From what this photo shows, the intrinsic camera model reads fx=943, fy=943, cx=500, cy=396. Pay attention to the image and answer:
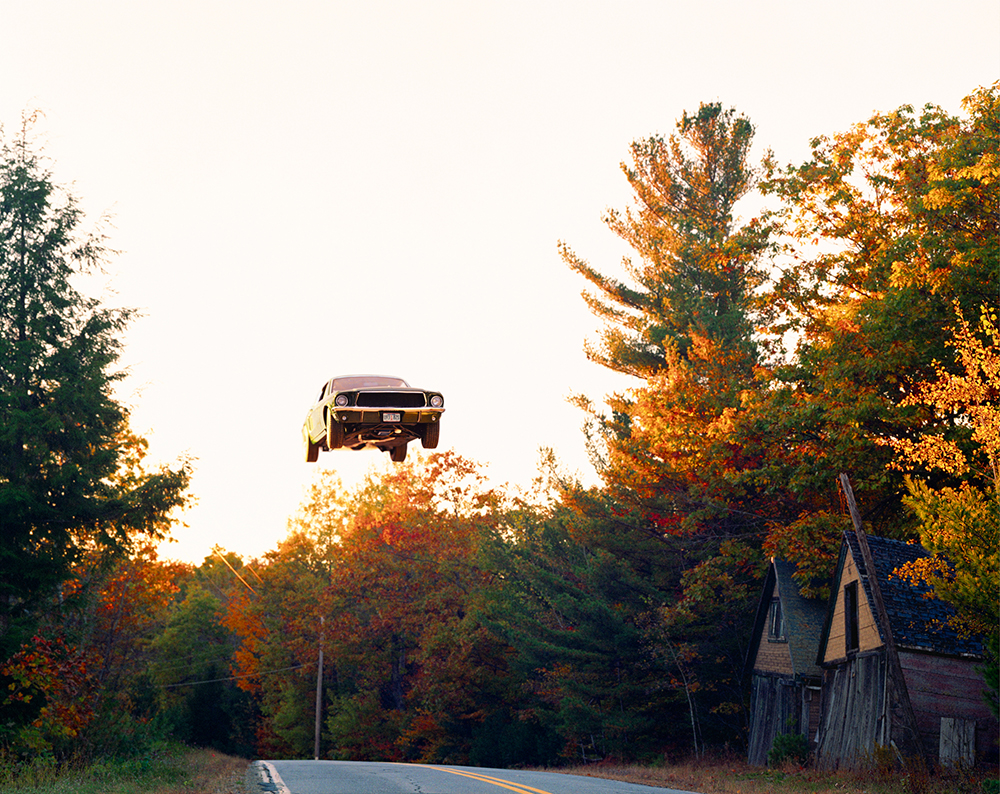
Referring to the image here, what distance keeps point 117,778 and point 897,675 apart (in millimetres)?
18386

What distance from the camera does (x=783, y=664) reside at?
31.2 m

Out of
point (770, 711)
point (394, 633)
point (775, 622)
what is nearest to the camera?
point (770, 711)

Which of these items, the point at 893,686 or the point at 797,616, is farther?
the point at 797,616

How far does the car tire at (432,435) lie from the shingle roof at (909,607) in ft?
60.6

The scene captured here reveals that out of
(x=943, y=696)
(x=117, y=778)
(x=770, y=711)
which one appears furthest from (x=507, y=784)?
(x=770, y=711)

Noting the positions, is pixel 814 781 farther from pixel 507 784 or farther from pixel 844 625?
pixel 507 784

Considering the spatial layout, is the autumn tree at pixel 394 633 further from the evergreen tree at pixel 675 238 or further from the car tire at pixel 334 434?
the car tire at pixel 334 434

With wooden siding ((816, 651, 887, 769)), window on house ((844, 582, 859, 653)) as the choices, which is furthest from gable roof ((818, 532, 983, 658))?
wooden siding ((816, 651, 887, 769))

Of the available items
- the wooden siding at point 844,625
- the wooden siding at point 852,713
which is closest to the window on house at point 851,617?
the wooden siding at point 844,625

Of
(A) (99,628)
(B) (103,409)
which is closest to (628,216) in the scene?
(B) (103,409)

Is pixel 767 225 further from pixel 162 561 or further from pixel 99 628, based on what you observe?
pixel 99 628

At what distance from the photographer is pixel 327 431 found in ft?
28.2

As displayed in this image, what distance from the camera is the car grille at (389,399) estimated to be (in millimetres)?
8258

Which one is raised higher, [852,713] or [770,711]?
[852,713]
